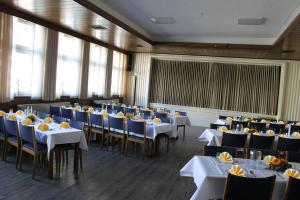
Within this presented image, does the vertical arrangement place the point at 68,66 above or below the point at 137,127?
above

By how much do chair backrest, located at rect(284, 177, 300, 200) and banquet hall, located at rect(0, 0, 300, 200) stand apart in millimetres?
11

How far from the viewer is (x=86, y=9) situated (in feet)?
20.3

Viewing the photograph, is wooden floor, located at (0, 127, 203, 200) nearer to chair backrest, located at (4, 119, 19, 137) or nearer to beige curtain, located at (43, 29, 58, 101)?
chair backrest, located at (4, 119, 19, 137)

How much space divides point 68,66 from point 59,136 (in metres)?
5.33

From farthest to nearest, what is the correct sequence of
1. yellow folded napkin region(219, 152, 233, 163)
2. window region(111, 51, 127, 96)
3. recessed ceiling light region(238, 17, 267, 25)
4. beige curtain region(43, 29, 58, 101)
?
1. window region(111, 51, 127, 96)
2. beige curtain region(43, 29, 58, 101)
3. recessed ceiling light region(238, 17, 267, 25)
4. yellow folded napkin region(219, 152, 233, 163)

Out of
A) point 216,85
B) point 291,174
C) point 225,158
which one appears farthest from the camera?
point 216,85

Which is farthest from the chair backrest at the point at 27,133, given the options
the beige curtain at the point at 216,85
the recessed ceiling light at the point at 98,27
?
the beige curtain at the point at 216,85

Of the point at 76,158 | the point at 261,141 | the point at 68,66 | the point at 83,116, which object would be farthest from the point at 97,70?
the point at 261,141

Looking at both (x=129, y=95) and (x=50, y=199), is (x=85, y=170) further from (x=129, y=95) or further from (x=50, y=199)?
(x=129, y=95)

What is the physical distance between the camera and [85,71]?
1038 centimetres

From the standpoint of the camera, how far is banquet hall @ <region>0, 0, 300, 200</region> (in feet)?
13.3

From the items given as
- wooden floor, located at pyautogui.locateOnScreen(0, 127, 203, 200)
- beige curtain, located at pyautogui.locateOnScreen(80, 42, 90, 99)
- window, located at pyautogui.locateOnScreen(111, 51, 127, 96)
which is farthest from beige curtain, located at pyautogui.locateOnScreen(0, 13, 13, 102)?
window, located at pyautogui.locateOnScreen(111, 51, 127, 96)

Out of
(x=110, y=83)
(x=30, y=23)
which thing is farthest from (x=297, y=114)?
(x=30, y=23)

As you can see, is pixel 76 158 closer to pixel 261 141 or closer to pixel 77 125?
pixel 77 125
